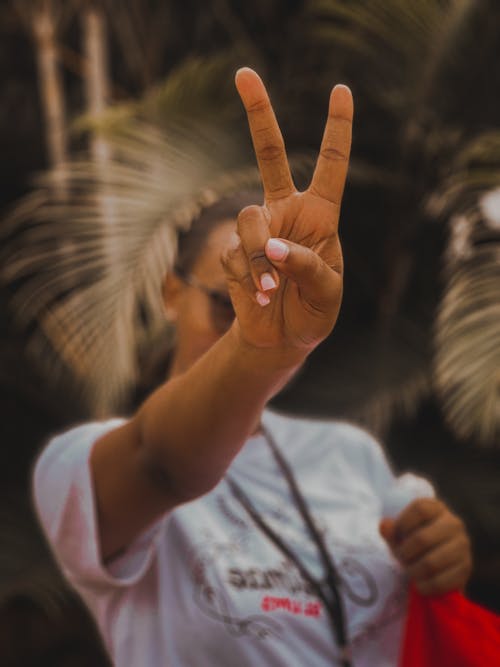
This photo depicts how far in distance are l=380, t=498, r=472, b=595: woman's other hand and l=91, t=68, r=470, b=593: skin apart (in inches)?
13.5

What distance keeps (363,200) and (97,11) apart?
1427 mm

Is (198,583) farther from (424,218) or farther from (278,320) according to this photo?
(424,218)

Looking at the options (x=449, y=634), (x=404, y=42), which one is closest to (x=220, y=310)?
(x=449, y=634)

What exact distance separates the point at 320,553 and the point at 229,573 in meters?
0.14

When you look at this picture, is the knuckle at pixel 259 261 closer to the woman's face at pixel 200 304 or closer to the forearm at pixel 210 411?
the forearm at pixel 210 411

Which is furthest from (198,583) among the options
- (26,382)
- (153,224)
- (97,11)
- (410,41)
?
(97,11)

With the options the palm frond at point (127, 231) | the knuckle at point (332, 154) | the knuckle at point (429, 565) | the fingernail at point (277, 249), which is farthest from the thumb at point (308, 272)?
the palm frond at point (127, 231)

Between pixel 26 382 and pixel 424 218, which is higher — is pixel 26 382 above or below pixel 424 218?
below

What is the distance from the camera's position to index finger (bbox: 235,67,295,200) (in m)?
0.82

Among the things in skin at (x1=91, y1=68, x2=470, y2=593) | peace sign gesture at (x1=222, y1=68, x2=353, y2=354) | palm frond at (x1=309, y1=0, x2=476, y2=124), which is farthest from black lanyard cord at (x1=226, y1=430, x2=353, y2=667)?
palm frond at (x1=309, y1=0, x2=476, y2=124)

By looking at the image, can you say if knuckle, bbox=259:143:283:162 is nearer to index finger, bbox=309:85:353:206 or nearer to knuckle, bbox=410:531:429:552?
index finger, bbox=309:85:353:206

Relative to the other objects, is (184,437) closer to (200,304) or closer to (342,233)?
(200,304)

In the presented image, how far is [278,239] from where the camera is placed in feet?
2.55

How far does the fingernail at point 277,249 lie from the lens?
2.51 feet
